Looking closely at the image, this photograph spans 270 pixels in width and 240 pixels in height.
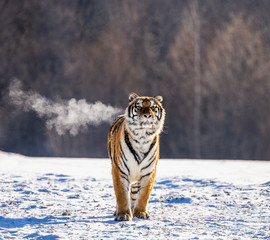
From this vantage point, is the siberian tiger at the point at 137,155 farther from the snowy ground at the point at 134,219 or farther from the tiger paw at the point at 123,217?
the snowy ground at the point at 134,219

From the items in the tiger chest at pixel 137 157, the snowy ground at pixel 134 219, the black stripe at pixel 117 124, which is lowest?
the snowy ground at pixel 134 219

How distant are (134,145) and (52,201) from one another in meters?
1.83

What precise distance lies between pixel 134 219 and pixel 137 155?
2.30ft

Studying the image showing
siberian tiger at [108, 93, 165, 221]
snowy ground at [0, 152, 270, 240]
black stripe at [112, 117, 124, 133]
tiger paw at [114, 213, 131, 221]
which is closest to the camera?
snowy ground at [0, 152, 270, 240]

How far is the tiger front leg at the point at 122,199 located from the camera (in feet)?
16.8

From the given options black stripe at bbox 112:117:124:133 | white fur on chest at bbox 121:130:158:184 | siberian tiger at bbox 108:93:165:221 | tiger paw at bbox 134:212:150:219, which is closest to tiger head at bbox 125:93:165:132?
siberian tiger at bbox 108:93:165:221

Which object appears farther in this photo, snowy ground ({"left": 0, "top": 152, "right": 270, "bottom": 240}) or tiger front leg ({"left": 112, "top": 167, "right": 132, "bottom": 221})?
tiger front leg ({"left": 112, "top": 167, "right": 132, "bottom": 221})

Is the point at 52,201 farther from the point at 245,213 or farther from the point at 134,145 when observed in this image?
the point at 245,213

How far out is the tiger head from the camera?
5219 millimetres

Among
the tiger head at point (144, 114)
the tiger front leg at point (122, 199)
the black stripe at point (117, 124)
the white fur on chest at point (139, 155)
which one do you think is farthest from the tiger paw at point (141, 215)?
the black stripe at point (117, 124)

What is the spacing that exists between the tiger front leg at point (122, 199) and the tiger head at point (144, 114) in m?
0.60

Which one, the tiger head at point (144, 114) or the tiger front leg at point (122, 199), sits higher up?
the tiger head at point (144, 114)

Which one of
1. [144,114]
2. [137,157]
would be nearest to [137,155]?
[137,157]

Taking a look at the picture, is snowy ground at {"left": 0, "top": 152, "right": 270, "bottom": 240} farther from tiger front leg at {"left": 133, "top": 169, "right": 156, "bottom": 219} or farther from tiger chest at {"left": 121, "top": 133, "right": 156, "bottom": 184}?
tiger chest at {"left": 121, "top": 133, "right": 156, "bottom": 184}
